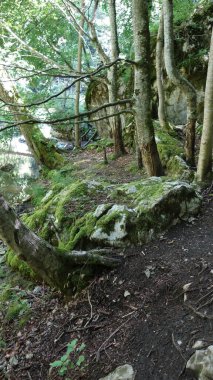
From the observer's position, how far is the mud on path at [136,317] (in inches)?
102

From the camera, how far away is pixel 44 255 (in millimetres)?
3600

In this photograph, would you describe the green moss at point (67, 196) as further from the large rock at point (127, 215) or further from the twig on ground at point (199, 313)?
the twig on ground at point (199, 313)

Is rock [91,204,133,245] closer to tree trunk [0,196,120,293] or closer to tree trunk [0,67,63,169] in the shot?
tree trunk [0,196,120,293]

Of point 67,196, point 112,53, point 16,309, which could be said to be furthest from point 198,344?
point 112,53

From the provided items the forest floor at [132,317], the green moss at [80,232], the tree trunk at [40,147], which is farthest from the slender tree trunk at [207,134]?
the tree trunk at [40,147]

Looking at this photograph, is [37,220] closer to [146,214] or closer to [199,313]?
[146,214]

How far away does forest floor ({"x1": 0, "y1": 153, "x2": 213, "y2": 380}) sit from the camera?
261cm

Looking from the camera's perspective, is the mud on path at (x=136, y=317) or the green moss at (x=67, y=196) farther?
the green moss at (x=67, y=196)

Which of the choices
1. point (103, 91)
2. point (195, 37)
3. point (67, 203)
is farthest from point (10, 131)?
point (67, 203)

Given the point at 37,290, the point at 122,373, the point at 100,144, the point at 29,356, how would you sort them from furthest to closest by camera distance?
1. the point at 100,144
2. the point at 37,290
3. the point at 29,356
4. the point at 122,373

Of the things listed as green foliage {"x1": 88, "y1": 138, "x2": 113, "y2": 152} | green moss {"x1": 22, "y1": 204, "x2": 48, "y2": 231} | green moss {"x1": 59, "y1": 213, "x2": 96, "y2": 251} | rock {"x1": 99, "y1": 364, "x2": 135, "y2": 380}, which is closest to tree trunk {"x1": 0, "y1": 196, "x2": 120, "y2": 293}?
green moss {"x1": 59, "y1": 213, "x2": 96, "y2": 251}

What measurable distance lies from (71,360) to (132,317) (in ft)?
2.28

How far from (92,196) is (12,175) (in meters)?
8.49

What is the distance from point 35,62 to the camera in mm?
12859
